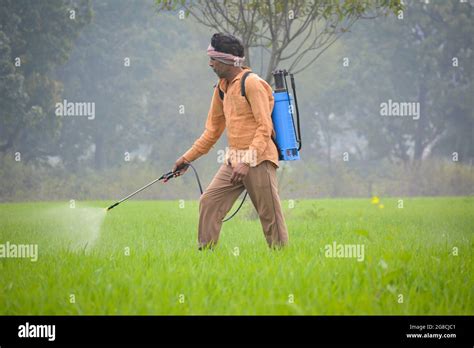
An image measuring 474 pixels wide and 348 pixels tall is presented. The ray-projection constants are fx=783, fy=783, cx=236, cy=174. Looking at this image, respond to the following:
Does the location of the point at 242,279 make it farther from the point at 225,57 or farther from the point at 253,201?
the point at 225,57

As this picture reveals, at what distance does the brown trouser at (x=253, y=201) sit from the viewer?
7234 millimetres

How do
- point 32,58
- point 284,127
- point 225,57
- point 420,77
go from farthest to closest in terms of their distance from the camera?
point 420,77 < point 32,58 < point 284,127 < point 225,57

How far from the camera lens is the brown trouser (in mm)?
7234

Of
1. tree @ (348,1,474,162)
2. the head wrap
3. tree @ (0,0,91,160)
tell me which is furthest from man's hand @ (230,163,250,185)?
tree @ (348,1,474,162)

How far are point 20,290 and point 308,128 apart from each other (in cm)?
3642

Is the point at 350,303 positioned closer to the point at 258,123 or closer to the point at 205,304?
the point at 205,304

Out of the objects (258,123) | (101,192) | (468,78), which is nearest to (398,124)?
(468,78)

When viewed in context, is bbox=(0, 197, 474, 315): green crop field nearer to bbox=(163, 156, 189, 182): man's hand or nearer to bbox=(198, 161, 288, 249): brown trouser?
bbox=(198, 161, 288, 249): brown trouser

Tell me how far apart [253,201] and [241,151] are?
0.48 meters

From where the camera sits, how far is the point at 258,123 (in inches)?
279

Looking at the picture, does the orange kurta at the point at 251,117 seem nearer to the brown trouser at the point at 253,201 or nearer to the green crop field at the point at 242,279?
the brown trouser at the point at 253,201

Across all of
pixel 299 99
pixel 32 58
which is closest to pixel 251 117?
pixel 32 58

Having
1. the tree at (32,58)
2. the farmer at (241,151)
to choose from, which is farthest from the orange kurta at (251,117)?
the tree at (32,58)

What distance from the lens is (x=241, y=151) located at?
7.28m
